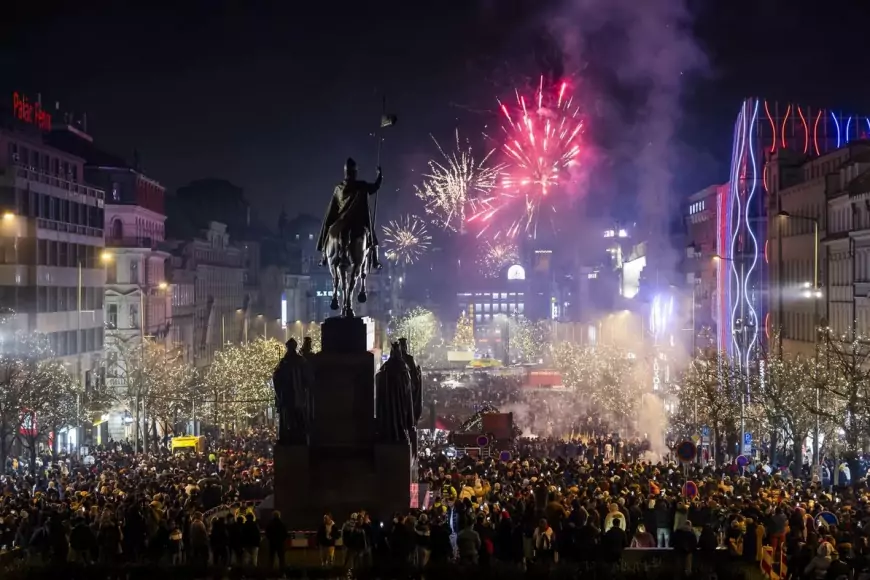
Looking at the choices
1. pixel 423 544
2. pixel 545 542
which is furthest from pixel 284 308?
pixel 423 544

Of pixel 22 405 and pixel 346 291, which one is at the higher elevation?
pixel 346 291

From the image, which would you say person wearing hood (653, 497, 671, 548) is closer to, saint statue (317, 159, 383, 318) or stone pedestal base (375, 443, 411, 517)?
stone pedestal base (375, 443, 411, 517)

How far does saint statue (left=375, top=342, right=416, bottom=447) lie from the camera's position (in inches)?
1139

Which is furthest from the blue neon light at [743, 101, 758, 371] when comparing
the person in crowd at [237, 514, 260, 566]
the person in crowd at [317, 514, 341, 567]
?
the person in crowd at [237, 514, 260, 566]

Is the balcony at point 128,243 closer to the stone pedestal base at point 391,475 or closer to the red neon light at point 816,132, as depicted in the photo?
the red neon light at point 816,132

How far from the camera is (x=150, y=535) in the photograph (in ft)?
80.0

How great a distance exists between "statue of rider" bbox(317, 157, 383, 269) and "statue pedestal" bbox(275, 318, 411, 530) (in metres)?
2.56

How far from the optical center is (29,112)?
7381 centimetres

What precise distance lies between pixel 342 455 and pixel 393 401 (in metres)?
1.65

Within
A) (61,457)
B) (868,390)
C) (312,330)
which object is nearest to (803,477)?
(868,390)

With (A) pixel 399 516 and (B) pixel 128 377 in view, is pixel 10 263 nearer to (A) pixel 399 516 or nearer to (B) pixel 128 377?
(B) pixel 128 377

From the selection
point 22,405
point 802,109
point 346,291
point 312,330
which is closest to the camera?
point 346,291

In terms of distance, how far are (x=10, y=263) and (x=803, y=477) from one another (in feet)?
138

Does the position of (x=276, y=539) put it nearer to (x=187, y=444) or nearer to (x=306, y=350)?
(x=306, y=350)
